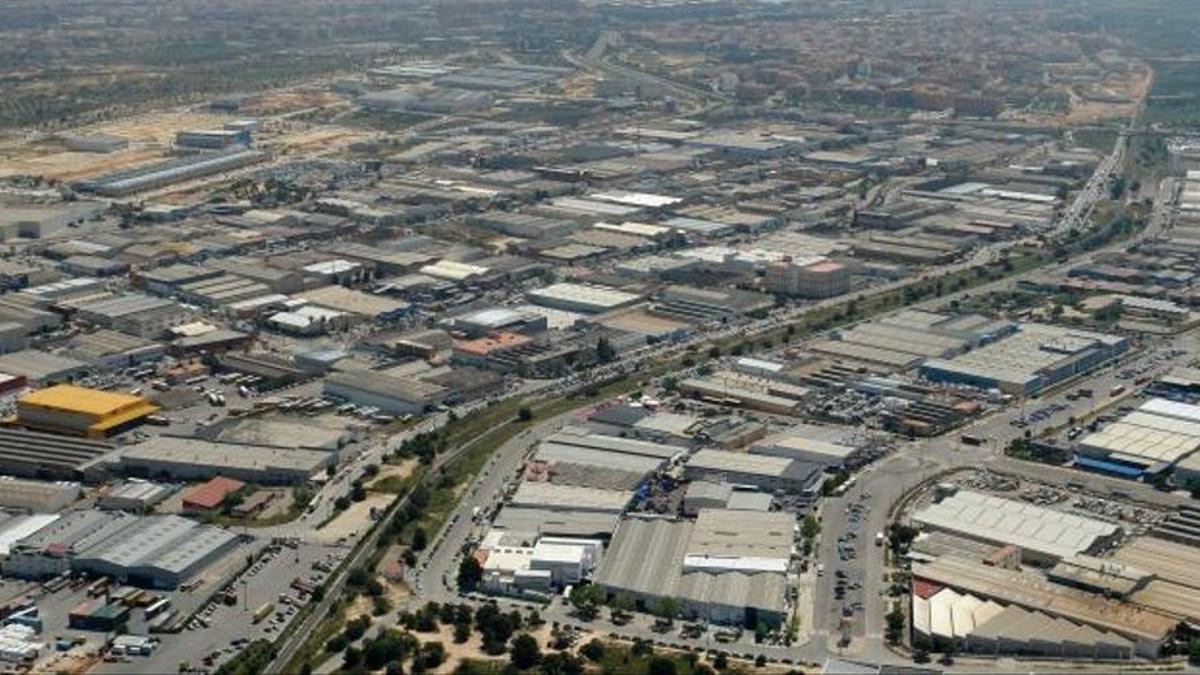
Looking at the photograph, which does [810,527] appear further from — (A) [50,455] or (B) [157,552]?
(A) [50,455]

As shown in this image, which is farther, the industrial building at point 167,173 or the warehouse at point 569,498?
the industrial building at point 167,173

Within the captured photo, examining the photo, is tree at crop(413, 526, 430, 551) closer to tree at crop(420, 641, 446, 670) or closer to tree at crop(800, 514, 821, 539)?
tree at crop(420, 641, 446, 670)

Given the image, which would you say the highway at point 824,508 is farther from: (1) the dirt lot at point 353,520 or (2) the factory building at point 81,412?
(2) the factory building at point 81,412

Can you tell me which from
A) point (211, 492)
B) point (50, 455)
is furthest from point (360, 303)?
point (211, 492)

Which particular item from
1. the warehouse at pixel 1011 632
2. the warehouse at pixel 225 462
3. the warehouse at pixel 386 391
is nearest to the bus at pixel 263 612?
the warehouse at pixel 225 462

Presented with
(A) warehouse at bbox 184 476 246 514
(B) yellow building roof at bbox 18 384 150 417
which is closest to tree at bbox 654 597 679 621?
(A) warehouse at bbox 184 476 246 514
